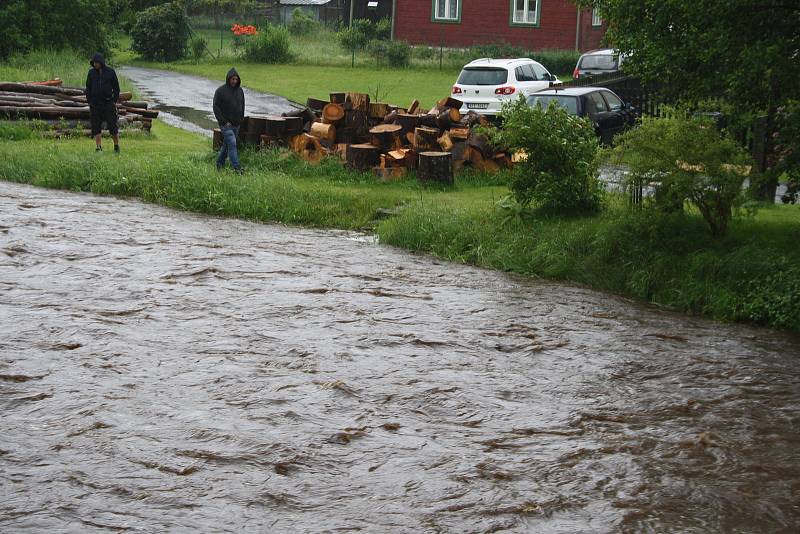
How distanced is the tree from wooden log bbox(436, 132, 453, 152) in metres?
5.98

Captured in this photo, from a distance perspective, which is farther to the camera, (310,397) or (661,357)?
(661,357)

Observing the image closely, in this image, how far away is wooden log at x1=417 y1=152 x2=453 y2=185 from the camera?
1820 centimetres

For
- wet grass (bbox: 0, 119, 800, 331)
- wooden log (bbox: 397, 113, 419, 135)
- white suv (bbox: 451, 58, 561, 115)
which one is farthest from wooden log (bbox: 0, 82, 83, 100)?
wooden log (bbox: 397, 113, 419, 135)

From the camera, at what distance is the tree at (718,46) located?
11.9m

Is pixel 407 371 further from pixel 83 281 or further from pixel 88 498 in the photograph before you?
pixel 83 281

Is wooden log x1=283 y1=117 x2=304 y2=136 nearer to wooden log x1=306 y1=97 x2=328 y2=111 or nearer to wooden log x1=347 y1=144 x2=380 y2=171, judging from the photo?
wooden log x1=306 y1=97 x2=328 y2=111

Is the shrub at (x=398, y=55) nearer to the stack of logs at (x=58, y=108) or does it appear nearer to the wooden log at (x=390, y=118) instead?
the stack of logs at (x=58, y=108)

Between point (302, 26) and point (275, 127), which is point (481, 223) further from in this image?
point (302, 26)

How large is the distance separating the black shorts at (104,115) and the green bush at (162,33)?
1252 inches

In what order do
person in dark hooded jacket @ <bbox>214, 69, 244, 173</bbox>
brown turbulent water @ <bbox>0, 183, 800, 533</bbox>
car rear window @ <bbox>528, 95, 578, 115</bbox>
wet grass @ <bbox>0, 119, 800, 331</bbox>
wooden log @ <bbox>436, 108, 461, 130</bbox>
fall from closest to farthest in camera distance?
brown turbulent water @ <bbox>0, 183, 800, 533</bbox>
wet grass @ <bbox>0, 119, 800, 331</bbox>
person in dark hooded jacket @ <bbox>214, 69, 244, 173</bbox>
wooden log @ <bbox>436, 108, 461, 130</bbox>
car rear window @ <bbox>528, 95, 578, 115</bbox>

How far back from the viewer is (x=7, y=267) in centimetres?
1309

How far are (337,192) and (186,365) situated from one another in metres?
8.18

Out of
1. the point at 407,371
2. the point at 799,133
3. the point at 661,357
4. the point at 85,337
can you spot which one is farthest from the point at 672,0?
the point at 85,337

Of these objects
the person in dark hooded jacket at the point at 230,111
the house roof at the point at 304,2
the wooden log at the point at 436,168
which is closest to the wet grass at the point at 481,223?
the wooden log at the point at 436,168
